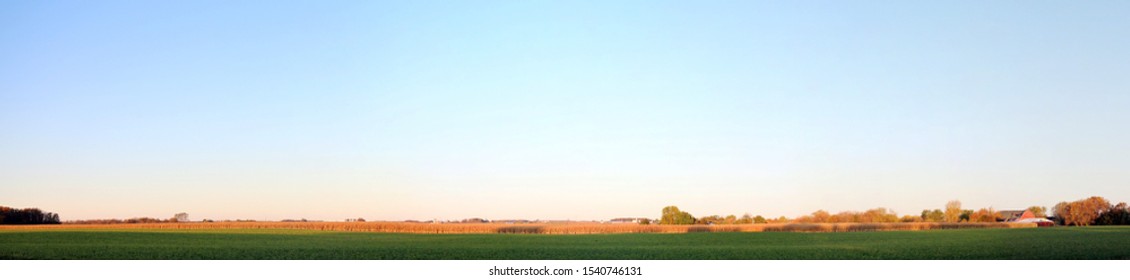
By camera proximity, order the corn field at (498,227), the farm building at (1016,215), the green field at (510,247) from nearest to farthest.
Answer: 1. the green field at (510,247)
2. the corn field at (498,227)
3. the farm building at (1016,215)

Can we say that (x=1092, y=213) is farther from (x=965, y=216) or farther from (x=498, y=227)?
(x=498, y=227)

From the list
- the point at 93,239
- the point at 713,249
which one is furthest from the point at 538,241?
the point at 93,239

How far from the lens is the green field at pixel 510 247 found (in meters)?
22.8

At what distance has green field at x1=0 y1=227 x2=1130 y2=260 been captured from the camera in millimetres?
22797

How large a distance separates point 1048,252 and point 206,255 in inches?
877

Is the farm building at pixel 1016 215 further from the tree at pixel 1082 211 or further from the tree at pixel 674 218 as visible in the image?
the tree at pixel 674 218

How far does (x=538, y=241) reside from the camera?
2858cm

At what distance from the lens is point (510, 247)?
83.6ft

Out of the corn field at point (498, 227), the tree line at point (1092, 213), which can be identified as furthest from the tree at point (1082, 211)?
the corn field at point (498, 227)

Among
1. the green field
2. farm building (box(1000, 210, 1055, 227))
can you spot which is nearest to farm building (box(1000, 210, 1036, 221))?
farm building (box(1000, 210, 1055, 227))

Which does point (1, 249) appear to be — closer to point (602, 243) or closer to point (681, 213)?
point (602, 243)

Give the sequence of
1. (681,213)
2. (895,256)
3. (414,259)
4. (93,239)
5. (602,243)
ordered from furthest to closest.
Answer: (681,213) < (93,239) < (602,243) < (895,256) < (414,259)

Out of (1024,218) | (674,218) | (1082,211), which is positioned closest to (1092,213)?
(1082,211)

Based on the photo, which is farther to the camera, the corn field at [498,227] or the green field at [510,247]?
the corn field at [498,227]
